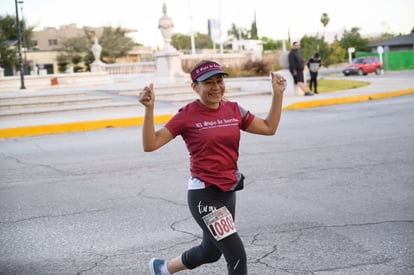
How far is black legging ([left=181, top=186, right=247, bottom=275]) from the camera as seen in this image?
12.3 ft

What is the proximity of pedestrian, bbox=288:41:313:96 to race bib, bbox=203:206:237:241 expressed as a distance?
61.7 feet

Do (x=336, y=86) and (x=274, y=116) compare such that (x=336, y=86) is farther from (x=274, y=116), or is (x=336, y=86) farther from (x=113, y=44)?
(x=113, y=44)

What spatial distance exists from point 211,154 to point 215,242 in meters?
0.52

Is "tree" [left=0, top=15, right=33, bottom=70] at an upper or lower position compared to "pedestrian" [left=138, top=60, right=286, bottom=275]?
upper

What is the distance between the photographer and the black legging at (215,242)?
12.3 feet

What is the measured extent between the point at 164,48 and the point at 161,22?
6.06 feet

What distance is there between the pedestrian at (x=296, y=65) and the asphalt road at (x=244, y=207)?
1051 centimetres

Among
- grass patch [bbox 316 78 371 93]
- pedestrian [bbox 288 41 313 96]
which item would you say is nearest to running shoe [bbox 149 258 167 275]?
pedestrian [bbox 288 41 313 96]

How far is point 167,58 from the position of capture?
1250 inches

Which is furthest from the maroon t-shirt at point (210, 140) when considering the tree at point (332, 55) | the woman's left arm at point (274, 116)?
the tree at point (332, 55)

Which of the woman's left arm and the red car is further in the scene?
the red car

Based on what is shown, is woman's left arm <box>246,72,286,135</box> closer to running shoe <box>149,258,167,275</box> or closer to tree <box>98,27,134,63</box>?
running shoe <box>149,258,167,275</box>

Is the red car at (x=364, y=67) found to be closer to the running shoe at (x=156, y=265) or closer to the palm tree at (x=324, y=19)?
the running shoe at (x=156, y=265)

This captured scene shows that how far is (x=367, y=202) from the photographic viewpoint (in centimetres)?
660
